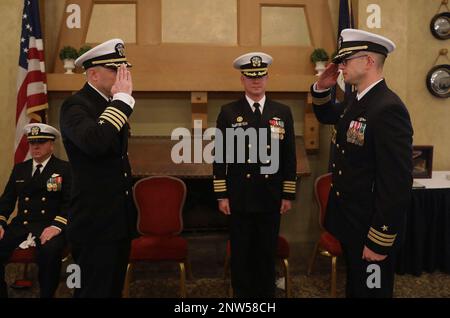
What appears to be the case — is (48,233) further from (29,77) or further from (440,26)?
(440,26)

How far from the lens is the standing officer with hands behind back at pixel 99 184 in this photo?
6.06 ft

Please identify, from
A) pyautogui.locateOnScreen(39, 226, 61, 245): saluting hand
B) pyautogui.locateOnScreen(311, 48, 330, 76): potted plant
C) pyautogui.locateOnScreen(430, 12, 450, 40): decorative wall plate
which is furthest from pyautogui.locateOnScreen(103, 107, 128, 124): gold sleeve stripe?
pyautogui.locateOnScreen(430, 12, 450, 40): decorative wall plate

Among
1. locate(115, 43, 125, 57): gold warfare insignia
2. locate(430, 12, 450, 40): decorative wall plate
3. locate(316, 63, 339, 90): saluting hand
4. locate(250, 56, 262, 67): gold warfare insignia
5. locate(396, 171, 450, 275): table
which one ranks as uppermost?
locate(430, 12, 450, 40): decorative wall plate

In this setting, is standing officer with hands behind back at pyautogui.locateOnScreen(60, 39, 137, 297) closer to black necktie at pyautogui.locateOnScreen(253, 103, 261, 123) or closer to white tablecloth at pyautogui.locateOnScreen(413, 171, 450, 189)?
black necktie at pyautogui.locateOnScreen(253, 103, 261, 123)

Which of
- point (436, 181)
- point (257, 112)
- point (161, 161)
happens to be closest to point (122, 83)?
point (257, 112)

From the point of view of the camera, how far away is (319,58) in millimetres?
3672

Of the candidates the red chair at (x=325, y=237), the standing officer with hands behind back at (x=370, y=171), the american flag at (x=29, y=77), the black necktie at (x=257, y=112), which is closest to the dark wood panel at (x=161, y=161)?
the red chair at (x=325, y=237)

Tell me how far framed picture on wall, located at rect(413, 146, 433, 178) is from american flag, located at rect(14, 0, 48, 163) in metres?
3.46

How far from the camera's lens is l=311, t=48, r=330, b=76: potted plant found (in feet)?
12.0

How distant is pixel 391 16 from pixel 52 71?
331 centimetres

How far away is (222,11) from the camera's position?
3.81 meters

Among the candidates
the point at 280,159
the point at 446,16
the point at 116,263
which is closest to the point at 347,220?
the point at 280,159

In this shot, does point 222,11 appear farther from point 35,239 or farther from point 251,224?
point 35,239

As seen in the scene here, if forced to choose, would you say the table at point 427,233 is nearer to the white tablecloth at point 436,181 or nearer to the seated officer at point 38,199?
the white tablecloth at point 436,181
